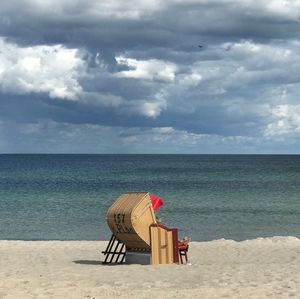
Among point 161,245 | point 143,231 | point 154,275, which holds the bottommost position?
point 154,275

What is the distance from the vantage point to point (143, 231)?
18.9 meters

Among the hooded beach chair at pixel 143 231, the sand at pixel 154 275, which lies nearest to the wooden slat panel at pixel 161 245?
the hooded beach chair at pixel 143 231

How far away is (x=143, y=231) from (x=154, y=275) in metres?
2.39

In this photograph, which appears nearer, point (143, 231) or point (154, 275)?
point (154, 275)

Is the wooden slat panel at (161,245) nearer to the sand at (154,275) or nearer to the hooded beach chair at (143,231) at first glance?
the hooded beach chair at (143,231)

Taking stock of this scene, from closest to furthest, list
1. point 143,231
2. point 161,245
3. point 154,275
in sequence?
point 154,275
point 143,231
point 161,245

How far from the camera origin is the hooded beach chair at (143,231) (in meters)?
18.8

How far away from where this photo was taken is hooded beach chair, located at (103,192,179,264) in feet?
61.7

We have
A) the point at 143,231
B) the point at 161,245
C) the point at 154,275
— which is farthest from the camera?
the point at 161,245

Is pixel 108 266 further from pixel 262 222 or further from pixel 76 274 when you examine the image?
pixel 262 222

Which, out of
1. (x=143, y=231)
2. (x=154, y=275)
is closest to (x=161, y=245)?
(x=143, y=231)

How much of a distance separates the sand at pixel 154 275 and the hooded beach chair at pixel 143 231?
0.82 m

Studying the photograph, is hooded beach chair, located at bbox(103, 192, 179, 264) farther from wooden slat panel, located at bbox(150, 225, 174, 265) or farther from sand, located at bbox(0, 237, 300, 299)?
sand, located at bbox(0, 237, 300, 299)

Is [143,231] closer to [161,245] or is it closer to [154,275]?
[161,245]
